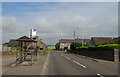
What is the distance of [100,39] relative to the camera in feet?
268

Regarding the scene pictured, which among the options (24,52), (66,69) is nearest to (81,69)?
(66,69)

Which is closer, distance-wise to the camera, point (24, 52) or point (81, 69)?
point (81, 69)

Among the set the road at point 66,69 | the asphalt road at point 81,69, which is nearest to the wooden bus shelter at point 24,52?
the road at point 66,69

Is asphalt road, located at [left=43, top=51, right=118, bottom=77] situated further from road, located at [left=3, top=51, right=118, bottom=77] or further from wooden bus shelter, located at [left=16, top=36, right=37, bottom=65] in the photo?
wooden bus shelter, located at [left=16, top=36, right=37, bottom=65]

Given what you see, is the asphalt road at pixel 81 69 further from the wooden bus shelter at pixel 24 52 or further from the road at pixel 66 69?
Result: the wooden bus shelter at pixel 24 52

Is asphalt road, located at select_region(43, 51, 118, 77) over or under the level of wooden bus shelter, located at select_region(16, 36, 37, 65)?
under

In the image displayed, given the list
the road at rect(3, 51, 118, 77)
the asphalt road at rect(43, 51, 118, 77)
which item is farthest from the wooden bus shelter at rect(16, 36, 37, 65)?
the asphalt road at rect(43, 51, 118, 77)

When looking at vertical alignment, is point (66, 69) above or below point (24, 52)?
below

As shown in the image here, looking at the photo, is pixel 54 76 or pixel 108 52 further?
pixel 108 52

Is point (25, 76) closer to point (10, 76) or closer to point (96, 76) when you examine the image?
point (10, 76)

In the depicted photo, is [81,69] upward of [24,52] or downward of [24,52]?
downward

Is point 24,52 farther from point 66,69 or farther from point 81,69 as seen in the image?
point 81,69

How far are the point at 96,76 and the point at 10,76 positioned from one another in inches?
205

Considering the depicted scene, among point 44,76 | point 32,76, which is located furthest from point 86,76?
point 32,76
